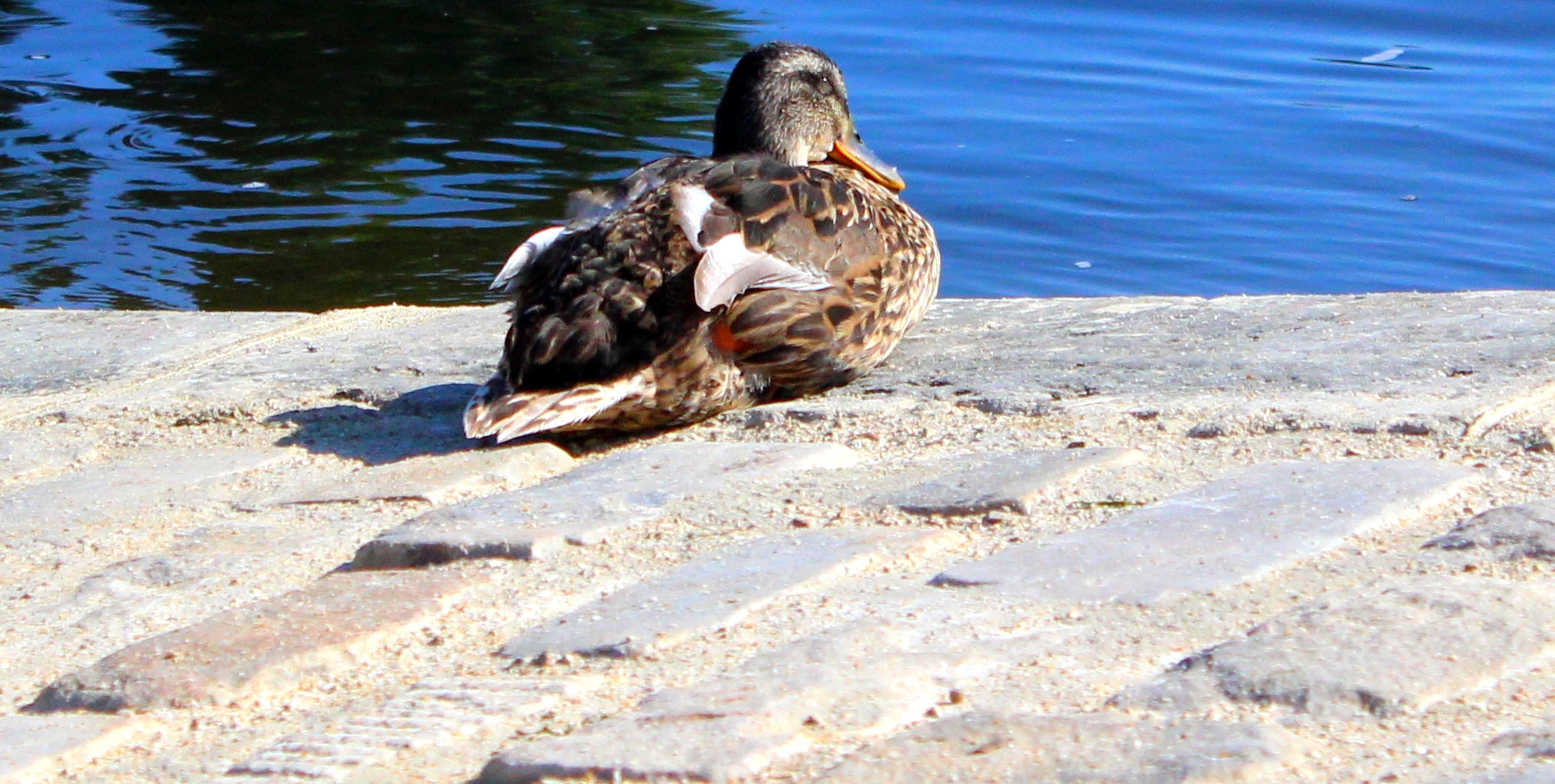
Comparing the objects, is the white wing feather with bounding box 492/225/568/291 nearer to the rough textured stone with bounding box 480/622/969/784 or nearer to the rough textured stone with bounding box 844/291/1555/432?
the rough textured stone with bounding box 844/291/1555/432

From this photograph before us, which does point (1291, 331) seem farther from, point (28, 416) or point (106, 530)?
point (28, 416)

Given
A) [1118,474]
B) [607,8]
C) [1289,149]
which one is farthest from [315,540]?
[607,8]

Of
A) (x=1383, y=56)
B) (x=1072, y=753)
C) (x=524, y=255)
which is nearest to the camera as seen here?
(x=1072, y=753)

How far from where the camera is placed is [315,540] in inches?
125

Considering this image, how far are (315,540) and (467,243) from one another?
18.7 feet

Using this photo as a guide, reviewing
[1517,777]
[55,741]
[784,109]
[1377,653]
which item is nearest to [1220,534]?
[1377,653]

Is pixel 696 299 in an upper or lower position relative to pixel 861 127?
upper

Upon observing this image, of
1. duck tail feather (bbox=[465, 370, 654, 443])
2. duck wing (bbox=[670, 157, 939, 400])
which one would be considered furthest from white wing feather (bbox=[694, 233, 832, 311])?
duck tail feather (bbox=[465, 370, 654, 443])

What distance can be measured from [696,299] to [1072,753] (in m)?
2.03

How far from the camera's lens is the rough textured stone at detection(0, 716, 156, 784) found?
2.20 m

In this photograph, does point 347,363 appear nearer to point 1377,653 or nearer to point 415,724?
point 415,724

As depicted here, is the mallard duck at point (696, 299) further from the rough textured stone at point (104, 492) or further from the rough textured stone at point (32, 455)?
the rough textured stone at point (32, 455)

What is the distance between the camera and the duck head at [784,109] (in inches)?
220

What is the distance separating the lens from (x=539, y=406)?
3.81m
